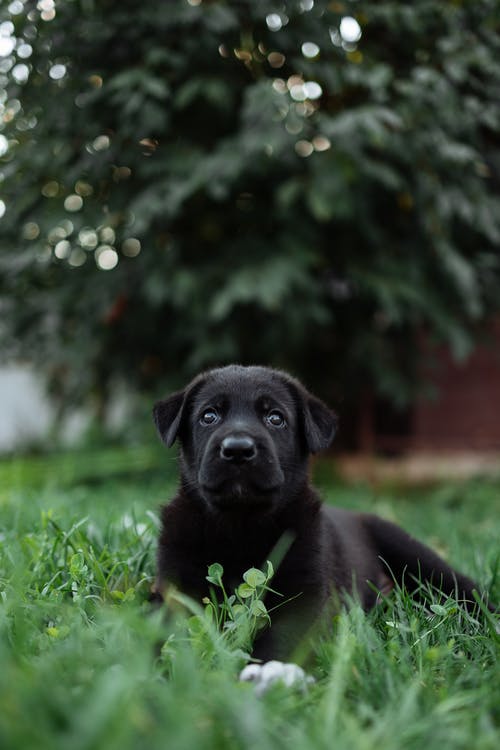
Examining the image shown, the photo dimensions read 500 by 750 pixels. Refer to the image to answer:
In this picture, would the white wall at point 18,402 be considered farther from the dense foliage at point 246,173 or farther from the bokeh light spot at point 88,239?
the bokeh light spot at point 88,239

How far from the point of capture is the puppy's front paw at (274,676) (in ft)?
5.30

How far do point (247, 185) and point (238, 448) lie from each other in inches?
154

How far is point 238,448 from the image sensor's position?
2.29 meters

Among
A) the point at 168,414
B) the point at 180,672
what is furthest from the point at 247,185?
the point at 180,672

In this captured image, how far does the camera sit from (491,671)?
69.4 inches

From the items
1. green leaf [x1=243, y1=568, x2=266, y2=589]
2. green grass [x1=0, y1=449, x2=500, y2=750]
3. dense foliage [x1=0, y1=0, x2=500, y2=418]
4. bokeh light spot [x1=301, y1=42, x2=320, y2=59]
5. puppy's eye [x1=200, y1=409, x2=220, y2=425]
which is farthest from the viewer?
bokeh light spot [x1=301, y1=42, x2=320, y2=59]

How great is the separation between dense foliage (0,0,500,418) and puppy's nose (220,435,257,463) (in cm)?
308

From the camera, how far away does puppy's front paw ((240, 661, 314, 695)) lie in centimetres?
162

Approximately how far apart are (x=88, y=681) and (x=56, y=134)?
494 cm

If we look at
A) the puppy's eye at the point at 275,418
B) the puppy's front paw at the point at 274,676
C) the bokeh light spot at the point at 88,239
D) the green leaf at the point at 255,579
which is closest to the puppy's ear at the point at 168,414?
the puppy's eye at the point at 275,418

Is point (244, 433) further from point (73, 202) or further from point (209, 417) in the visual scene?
point (73, 202)

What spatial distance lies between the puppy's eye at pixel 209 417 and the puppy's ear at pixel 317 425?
0.32m

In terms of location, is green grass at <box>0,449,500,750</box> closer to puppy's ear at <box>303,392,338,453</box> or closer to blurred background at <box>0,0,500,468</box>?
puppy's ear at <box>303,392,338,453</box>

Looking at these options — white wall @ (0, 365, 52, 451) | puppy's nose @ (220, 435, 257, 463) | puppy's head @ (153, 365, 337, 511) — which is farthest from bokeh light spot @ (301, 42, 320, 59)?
white wall @ (0, 365, 52, 451)
